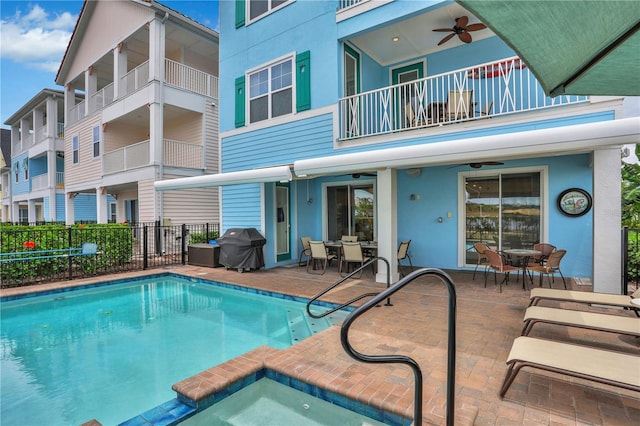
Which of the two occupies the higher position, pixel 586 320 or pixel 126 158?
pixel 126 158

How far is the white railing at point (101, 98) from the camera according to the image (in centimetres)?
1748

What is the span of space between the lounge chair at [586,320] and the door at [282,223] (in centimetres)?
834

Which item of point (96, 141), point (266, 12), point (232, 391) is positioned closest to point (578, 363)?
point (232, 391)

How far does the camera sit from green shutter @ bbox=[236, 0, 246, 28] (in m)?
11.9

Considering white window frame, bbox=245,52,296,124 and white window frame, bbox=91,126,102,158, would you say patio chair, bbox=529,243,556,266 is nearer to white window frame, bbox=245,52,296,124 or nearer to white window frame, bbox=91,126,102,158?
white window frame, bbox=245,52,296,124

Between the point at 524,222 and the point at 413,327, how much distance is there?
18.5 ft

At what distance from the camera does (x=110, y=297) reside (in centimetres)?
871

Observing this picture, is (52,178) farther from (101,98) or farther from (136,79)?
(136,79)

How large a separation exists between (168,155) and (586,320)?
15.1 metres

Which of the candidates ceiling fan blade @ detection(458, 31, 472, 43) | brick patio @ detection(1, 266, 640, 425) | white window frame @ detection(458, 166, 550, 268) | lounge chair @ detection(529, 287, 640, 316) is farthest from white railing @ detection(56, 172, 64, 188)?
lounge chair @ detection(529, 287, 640, 316)

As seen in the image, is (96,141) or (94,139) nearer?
(96,141)

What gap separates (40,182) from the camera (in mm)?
24719

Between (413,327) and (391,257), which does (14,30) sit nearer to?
(391,257)

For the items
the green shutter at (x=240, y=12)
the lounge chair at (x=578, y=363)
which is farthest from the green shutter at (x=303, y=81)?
the lounge chair at (x=578, y=363)
